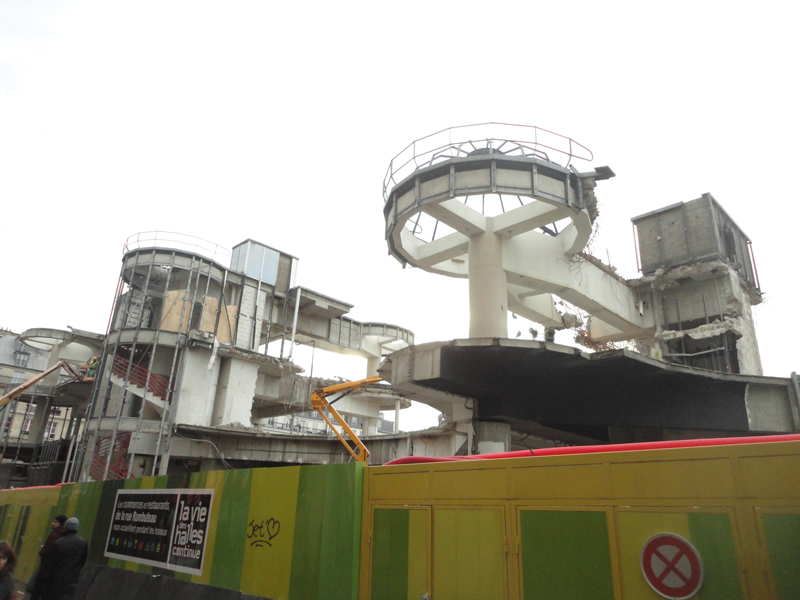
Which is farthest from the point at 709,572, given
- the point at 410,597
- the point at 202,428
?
the point at 202,428

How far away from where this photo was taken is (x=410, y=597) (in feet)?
21.0

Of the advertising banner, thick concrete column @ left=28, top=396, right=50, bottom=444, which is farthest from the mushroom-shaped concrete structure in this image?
thick concrete column @ left=28, top=396, right=50, bottom=444

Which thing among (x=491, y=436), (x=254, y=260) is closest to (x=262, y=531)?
(x=491, y=436)

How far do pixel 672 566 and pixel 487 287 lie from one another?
1258 cm

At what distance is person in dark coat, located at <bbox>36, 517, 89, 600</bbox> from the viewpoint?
266 inches

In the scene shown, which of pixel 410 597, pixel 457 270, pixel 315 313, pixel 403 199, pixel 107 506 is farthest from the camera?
pixel 315 313

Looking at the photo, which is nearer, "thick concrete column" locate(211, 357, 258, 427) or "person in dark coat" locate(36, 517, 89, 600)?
"person in dark coat" locate(36, 517, 89, 600)

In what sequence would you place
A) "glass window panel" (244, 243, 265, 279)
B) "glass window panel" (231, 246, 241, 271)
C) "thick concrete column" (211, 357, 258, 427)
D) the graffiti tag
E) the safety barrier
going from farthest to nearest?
"glass window panel" (231, 246, 241, 271), "glass window panel" (244, 243, 265, 279), "thick concrete column" (211, 357, 258, 427), the graffiti tag, the safety barrier

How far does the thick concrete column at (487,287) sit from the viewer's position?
16.3 meters

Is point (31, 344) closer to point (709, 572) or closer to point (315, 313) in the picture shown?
point (315, 313)

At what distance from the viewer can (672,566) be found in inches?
177

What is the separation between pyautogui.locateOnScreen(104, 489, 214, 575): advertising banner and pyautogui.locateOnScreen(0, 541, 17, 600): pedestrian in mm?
3345

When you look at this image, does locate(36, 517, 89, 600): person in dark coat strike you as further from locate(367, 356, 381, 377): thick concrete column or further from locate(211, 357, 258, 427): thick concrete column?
locate(367, 356, 381, 377): thick concrete column

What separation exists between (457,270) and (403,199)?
4.93 meters
